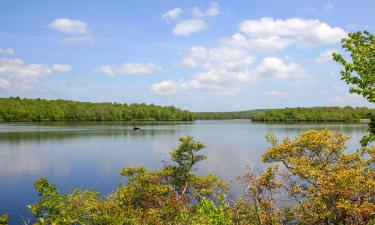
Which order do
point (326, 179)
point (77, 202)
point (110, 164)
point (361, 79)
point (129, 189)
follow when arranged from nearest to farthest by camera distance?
point (326, 179) < point (361, 79) < point (77, 202) < point (129, 189) < point (110, 164)

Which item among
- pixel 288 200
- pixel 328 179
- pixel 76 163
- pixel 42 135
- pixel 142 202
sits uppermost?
pixel 328 179

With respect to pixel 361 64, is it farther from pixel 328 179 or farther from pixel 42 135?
pixel 42 135

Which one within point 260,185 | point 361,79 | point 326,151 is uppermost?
point 361,79

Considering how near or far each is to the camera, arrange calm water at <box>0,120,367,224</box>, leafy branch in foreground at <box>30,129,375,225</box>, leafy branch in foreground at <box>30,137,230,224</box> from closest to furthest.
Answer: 1. leafy branch in foreground at <box>30,129,375,225</box>
2. leafy branch in foreground at <box>30,137,230,224</box>
3. calm water at <box>0,120,367,224</box>

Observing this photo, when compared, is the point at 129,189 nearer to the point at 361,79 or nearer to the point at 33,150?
the point at 361,79

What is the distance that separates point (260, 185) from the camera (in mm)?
20000

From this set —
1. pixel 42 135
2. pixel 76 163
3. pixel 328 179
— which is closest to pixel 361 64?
pixel 328 179

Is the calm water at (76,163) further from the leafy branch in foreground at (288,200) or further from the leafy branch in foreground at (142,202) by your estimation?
the leafy branch in foreground at (288,200)

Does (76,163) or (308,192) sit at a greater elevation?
(308,192)

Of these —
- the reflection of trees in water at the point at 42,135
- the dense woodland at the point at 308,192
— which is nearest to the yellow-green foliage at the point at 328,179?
the dense woodland at the point at 308,192

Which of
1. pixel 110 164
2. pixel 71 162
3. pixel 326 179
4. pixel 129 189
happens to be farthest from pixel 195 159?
pixel 71 162

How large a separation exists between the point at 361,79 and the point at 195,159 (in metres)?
14.4

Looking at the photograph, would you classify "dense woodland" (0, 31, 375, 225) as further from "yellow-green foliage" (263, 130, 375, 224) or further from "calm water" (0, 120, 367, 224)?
"calm water" (0, 120, 367, 224)

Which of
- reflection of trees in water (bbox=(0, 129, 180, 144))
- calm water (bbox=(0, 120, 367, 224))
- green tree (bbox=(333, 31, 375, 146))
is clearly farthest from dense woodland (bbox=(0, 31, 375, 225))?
reflection of trees in water (bbox=(0, 129, 180, 144))
